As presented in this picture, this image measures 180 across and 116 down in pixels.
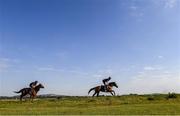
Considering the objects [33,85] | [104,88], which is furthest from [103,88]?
[33,85]

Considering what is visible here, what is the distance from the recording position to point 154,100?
2994cm

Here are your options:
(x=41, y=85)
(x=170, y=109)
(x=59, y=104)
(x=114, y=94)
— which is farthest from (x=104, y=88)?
(x=170, y=109)

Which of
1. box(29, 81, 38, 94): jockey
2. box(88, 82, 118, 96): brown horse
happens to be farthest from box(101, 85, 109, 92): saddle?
box(29, 81, 38, 94): jockey

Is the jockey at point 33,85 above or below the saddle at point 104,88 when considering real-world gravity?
above

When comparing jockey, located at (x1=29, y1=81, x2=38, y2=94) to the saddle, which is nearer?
jockey, located at (x1=29, y1=81, x2=38, y2=94)

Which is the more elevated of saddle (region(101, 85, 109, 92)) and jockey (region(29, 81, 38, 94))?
jockey (region(29, 81, 38, 94))

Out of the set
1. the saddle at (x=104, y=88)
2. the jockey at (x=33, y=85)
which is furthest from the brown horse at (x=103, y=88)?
the jockey at (x=33, y=85)

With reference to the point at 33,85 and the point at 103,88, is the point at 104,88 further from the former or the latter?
the point at 33,85

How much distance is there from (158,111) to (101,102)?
8.62m

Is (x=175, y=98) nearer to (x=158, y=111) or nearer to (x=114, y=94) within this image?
(x=114, y=94)

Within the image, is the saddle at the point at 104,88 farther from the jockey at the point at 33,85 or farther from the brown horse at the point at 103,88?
the jockey at the point at 33,85

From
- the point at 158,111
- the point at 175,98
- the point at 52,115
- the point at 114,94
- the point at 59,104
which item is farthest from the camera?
the point at 114,94

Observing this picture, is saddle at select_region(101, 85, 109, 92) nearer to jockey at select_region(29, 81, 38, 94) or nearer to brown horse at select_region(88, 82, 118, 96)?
brown horse at select_region(88, 82, 118, 96)

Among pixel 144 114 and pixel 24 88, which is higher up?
pixel 24 88
